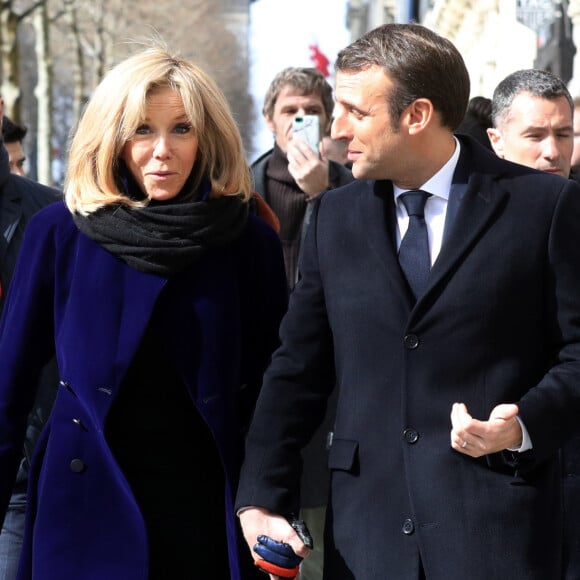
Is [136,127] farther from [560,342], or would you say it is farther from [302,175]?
[302,175]

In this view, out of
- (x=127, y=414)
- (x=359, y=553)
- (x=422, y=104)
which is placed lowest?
(x=359, y=553)

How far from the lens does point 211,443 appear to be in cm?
412

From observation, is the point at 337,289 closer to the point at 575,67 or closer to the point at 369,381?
the point at 369,381

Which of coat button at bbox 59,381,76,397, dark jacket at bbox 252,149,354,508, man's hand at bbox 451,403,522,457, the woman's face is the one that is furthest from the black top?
dark jacket at bbox 252,149,354,508

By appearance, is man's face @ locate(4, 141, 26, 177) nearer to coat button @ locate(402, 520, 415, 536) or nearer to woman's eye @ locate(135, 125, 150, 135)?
woman's eye @ locate(135, 125, 150, 135)

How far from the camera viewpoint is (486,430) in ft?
11.0

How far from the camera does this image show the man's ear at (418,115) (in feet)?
12.3

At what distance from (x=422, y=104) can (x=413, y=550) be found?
3.72ft

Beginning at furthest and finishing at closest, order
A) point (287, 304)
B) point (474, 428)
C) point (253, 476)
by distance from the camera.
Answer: point (287, 304) → point (253, 476) → point (474, 428)

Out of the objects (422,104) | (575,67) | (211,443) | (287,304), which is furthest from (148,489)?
(575,67)

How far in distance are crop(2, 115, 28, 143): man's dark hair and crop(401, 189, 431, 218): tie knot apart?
13.2 ft

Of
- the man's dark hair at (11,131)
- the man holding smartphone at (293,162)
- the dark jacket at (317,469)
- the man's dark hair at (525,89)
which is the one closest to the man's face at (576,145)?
the man's dark hair at (525,89)

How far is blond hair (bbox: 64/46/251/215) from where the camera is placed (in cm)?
418

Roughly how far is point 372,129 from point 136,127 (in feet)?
2.52
